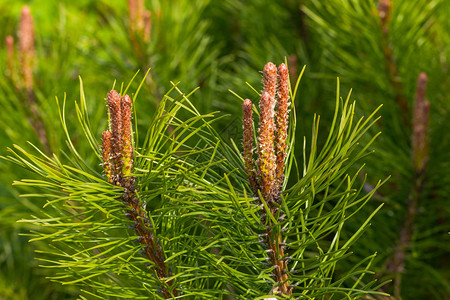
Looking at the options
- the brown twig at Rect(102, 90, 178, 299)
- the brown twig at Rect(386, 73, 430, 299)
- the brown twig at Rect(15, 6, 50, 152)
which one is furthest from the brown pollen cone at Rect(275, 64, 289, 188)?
the brown twig at Rect(15, 6, 50, 152)

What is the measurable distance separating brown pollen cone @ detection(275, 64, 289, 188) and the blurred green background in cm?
23

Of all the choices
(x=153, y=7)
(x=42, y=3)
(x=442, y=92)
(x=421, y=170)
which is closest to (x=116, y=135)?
(x=421, y=170)

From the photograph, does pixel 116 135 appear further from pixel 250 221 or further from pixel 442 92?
pixel 442 92

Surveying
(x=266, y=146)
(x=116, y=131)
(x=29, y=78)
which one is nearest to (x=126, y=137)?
(x=116, y=131)

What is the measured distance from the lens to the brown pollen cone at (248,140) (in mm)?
369

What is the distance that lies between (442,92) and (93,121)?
2.04 ft

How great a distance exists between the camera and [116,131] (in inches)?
15.2

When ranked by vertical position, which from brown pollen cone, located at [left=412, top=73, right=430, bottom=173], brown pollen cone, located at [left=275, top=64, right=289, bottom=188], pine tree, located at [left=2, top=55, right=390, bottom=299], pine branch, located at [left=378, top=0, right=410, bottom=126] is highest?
pine branch, located at [left=378, top=0, right=410, bottom=126]

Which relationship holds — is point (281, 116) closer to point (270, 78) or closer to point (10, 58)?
point (270, 78)

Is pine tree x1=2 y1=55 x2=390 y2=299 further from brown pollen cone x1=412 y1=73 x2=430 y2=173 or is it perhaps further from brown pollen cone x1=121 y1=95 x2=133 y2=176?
brown pollen cone x1=412 y1=73 x2=430 y2=173

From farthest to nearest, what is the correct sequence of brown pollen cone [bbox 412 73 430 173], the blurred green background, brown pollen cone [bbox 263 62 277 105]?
the blurred green background, brown pollen cone [bbox 412 73 430 173], brown pollen cone [bbox 263 62 277 105]

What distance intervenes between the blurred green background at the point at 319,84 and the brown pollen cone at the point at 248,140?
228 millimetres

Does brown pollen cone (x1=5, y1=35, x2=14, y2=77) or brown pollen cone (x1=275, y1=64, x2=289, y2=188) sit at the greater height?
brown pollen cone (x1=5, y1=35, x2=14, y2=77)

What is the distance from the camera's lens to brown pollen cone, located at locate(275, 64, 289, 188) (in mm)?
373
